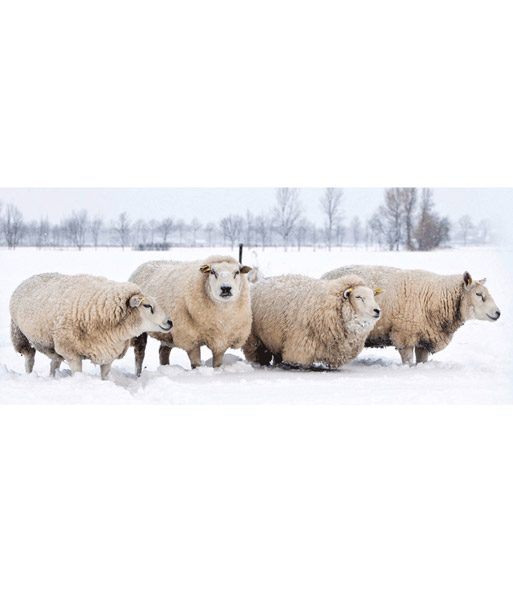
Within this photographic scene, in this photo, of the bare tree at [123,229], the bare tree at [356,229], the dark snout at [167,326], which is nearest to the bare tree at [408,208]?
the bare tree at [356,229]

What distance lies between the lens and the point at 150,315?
758cm

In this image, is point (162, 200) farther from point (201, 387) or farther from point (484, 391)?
point (484, 391)

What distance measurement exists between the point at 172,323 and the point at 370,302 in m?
2.27

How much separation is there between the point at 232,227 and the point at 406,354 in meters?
2.73

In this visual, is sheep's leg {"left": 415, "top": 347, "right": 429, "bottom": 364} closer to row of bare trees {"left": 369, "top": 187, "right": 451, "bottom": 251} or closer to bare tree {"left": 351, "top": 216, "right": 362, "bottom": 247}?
row of bare trees {"left": 369, "top": 187, "right": 451, "bottom": 251}

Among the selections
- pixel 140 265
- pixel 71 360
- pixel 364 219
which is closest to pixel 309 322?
pixel 364 219

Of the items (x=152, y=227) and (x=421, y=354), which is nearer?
(x=152, y=227)

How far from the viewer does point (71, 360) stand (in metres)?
7.52

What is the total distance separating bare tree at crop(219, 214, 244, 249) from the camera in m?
7.72

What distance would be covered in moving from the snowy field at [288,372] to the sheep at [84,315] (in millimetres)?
173

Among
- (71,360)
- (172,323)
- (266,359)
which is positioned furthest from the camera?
(266,359)

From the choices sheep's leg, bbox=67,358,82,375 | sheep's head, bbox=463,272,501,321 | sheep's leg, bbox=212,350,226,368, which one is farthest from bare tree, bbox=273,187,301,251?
sheep's leg, bbox=67,358,82,375

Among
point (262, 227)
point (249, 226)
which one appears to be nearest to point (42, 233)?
point (249, 226)

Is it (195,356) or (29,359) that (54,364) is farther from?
(195,356)
